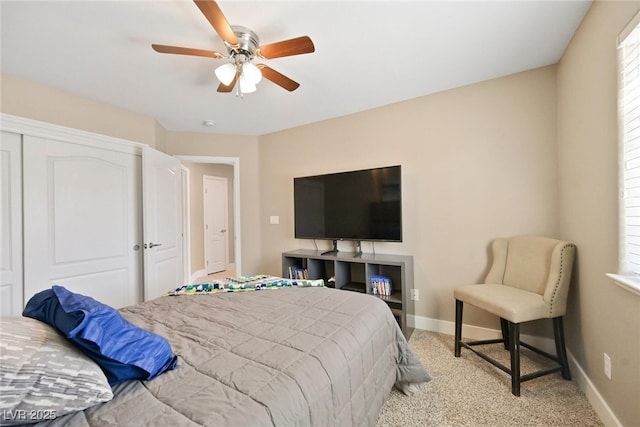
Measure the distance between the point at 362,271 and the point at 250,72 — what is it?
7.49 ft

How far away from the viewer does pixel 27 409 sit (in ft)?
2.11

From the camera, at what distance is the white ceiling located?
1.52 metres

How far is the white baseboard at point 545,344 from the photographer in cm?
145

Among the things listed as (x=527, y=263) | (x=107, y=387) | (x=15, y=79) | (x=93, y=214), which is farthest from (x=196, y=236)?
(x=527, y=263)

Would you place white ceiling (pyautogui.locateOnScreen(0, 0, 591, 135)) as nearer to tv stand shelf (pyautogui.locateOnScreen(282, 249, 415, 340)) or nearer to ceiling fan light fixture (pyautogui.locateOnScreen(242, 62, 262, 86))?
ceiling fan light fixture (pyautogui.locateOnScreen(242, 62, 262, 86))

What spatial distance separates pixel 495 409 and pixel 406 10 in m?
2.42

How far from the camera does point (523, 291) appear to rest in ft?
6.54

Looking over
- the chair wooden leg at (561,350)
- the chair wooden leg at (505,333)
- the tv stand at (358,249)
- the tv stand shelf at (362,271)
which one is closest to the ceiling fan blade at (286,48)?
the tv stand shelf at (362,271)

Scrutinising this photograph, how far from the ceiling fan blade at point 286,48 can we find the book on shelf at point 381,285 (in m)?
2.06

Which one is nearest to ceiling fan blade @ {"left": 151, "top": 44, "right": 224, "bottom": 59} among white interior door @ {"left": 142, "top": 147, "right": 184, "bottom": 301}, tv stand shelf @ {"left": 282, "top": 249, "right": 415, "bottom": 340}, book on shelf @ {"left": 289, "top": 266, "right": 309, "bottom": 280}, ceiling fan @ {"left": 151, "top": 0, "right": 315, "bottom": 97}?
ceiling fan @ {"left": 151, "top": 0, "right": 315, "bottom": 97}

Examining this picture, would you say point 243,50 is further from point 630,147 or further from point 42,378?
point 630,147

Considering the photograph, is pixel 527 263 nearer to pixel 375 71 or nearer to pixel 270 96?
pixel 375 71

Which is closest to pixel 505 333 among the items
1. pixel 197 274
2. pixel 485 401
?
pixel 485 401

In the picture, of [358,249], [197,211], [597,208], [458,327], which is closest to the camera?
[597,208]
